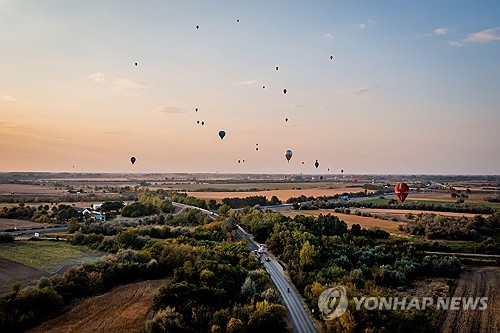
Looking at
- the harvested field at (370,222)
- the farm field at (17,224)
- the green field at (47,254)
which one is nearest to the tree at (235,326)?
the green field at (47,254)

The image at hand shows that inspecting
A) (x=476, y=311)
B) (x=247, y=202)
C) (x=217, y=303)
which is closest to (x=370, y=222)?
(x=476, y=311)

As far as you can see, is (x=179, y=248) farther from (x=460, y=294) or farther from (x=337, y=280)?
(x=460, y=294)

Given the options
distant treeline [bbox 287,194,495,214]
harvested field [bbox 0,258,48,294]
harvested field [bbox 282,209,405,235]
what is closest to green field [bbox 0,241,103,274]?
harvested field [bbox 0,258,48,294]

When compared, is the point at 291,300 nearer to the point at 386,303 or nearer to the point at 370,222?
the point at 386,303

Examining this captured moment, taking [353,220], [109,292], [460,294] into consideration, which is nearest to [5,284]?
[109,292]

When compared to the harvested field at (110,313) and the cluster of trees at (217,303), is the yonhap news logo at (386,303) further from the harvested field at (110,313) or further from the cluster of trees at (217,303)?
the harvested field at (110,313)

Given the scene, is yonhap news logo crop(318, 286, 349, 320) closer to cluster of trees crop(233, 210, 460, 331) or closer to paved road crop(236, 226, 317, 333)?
cluster of trees crop(233, 210, 460, 331)
